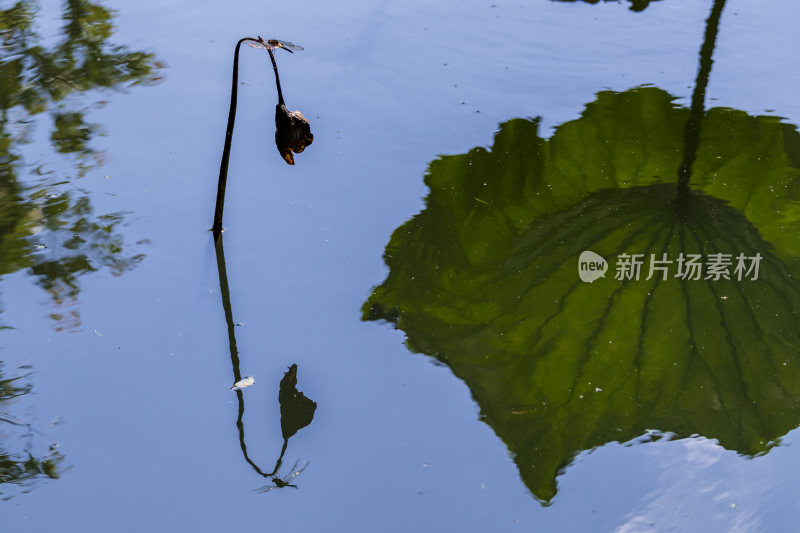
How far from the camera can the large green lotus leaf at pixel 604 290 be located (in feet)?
6.62

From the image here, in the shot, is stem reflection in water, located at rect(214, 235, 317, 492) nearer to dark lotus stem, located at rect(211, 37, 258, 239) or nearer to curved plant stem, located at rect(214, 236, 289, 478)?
curved plant stem, located at rect(214, 236, 289, 478)

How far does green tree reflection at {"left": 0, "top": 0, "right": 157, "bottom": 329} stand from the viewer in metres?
2.49

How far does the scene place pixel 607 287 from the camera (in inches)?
94.5

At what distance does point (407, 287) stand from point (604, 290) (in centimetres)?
61

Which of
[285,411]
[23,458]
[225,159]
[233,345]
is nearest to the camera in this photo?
[23,458]

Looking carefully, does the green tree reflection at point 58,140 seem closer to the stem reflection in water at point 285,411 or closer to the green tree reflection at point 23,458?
the green tree reflection at point 23,458

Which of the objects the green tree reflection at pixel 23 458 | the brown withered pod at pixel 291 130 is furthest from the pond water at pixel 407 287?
the brown withered pod at pixel 291 130

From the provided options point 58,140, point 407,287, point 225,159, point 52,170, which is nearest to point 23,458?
point 225,159

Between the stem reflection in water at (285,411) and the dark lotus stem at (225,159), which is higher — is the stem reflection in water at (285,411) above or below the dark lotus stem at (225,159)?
below

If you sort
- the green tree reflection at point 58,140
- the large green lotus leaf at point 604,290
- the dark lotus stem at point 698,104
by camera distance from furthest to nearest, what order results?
the dark lotus stem at point 698,104
the green tree reflection at point 58,140
the large green lotus leaf at point 604,290

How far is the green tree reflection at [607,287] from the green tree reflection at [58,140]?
3.14 ft

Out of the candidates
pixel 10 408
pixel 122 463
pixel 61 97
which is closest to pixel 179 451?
pixel 122 463

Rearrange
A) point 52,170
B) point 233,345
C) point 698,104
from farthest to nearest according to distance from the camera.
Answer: point 698,104 < point 52,170 < point 233,345

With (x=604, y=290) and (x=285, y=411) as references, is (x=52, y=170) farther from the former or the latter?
(x=604, y=290)
